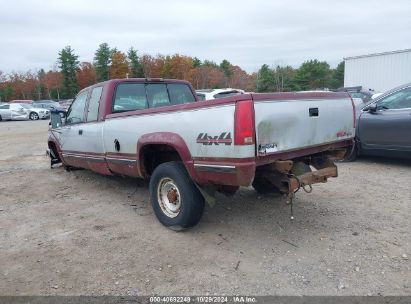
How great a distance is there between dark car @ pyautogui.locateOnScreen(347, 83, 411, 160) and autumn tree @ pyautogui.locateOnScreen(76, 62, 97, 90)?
72733mm

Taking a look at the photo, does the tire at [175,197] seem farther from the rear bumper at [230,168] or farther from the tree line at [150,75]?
the tree line at [150,75]

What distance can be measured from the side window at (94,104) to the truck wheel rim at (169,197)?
177 centimetres

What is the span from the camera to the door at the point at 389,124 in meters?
6.76

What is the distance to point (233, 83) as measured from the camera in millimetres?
74938

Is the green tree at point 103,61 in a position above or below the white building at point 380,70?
above

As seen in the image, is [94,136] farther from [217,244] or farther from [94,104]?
[217,244]

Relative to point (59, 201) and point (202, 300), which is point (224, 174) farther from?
point (59, 201)

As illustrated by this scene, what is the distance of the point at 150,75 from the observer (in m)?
73.4

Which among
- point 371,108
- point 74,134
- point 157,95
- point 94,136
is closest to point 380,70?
point 371,108

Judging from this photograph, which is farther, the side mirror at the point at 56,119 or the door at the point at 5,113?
the door at the point at 5,113

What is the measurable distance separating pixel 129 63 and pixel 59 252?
240 ft

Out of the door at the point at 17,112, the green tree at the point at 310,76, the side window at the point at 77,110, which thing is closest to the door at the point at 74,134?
the side window at the point at 77,110

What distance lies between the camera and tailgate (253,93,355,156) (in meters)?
3.49

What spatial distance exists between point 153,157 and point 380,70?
25.9 meters
